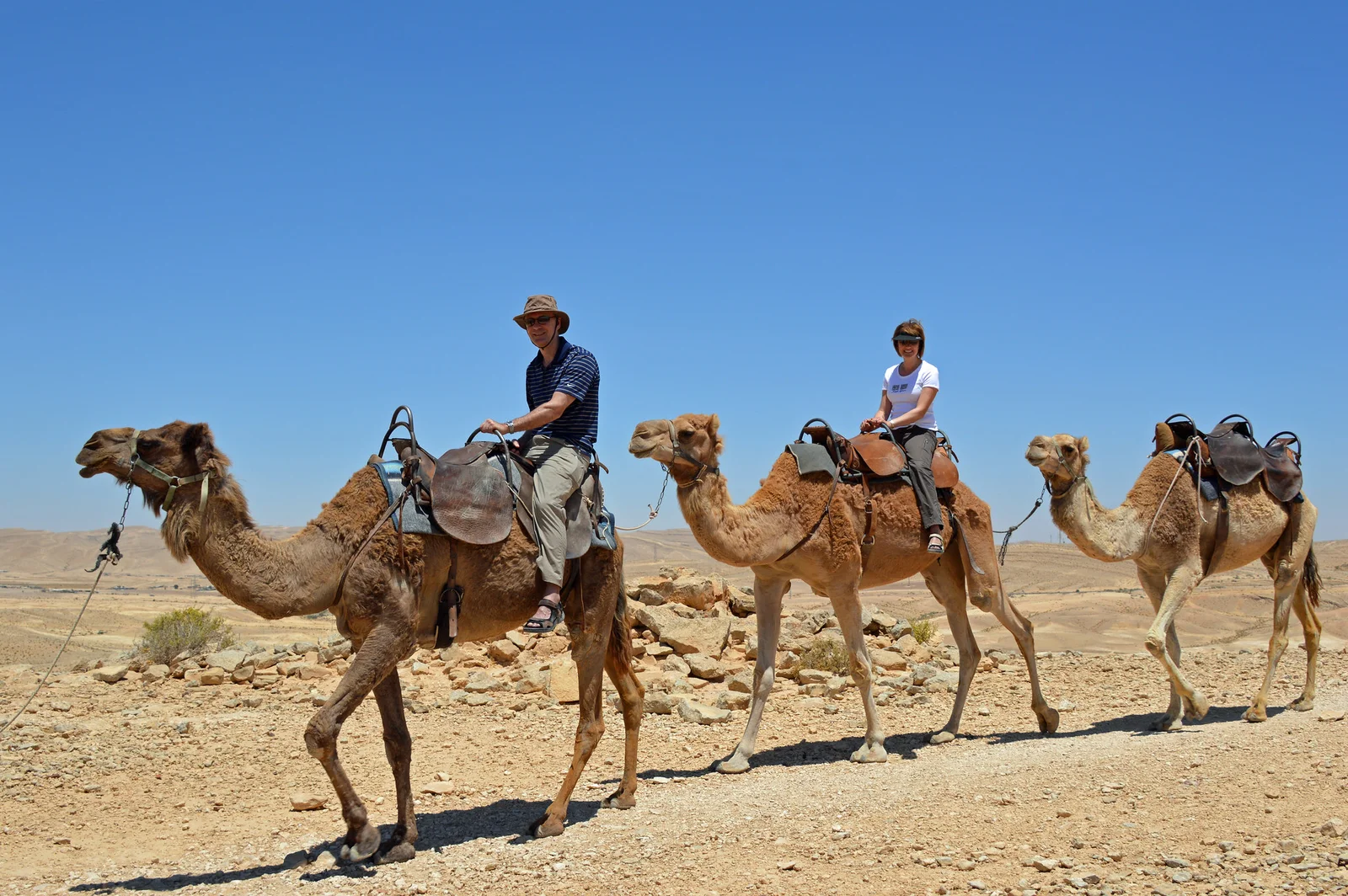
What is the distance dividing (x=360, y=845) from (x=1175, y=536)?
8.13 meters

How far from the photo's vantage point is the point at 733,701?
11.5 m

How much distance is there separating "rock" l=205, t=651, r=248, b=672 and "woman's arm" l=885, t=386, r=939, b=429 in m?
9.24

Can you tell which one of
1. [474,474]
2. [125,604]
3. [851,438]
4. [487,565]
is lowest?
[125,604]

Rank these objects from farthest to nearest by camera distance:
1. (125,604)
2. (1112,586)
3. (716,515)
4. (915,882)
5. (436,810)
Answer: (1112,586) < (125,604) < (716,515) < (436,810) < (915,882)

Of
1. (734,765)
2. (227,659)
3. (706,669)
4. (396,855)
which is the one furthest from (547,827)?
(227,659)

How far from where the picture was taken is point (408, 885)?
6.09 meters

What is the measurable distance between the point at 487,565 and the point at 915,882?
3257 millimetres

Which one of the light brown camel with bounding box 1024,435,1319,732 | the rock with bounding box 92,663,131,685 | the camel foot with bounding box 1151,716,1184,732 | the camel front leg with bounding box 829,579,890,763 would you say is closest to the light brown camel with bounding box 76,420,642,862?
the camel front leg with bounding box 829,579,890,763

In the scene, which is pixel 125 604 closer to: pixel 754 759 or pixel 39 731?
pixel 39 731

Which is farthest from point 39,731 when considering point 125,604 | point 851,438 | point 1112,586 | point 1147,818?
point 1112,586

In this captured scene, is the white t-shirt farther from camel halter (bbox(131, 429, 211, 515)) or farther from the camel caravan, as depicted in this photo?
camel halter (bbox(131, 429, 211, 515))

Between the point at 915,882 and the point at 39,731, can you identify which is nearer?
the point at 915,882

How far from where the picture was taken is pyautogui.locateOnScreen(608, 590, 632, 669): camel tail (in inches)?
311

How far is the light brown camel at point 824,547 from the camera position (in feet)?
27.7
